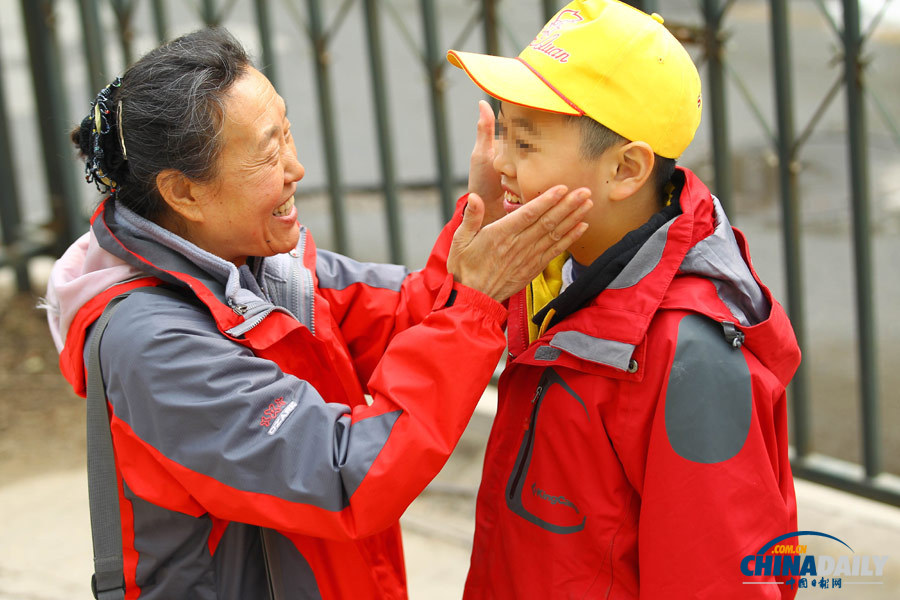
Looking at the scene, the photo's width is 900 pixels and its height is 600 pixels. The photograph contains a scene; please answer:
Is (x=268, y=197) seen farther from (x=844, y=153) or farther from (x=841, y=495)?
(x=844, y=153)

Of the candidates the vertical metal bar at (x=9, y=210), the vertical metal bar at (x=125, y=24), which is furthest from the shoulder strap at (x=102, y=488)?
the vertical metal bar at (x=9, y=210)

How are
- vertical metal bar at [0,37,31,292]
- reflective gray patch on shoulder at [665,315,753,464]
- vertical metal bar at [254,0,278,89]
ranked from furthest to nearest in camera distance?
vertical metal bar at [0,37,31,292]
vertical metal bar at [254,0,278,89]
reflective gray patch on shoulder at [665,315,753,464]

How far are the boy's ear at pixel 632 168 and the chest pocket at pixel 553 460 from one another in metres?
0.34

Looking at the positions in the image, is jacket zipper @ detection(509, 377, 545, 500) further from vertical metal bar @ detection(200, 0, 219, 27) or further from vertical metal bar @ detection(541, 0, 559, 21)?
vertical metal bar @ detection(200, 0, 219, 27)

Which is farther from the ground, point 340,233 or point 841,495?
point 340,233

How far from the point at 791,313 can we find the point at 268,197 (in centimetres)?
211

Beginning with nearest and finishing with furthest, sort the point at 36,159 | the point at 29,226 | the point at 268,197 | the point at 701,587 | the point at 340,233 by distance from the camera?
1. the point at 701,587
2. the point at 268,197
3. the point at 340,233
4. the point at 29,226
5. the point at 36,159

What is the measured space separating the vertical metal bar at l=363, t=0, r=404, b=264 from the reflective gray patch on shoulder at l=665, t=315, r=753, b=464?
277 centimetres

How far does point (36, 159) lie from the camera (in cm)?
964

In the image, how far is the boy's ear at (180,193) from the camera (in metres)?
1.67

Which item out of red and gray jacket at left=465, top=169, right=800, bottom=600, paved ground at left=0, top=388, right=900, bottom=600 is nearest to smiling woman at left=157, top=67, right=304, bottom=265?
red and gray jacket at left=465, top=169, right=800, bottom=600

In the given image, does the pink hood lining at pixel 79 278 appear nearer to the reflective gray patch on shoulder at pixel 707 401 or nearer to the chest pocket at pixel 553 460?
the chest pocket at pixel 553 460

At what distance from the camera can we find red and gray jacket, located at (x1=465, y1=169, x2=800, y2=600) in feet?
4.61

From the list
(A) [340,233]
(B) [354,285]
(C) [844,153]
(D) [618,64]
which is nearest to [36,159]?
(A) [340,233]
